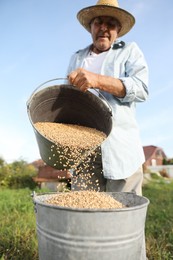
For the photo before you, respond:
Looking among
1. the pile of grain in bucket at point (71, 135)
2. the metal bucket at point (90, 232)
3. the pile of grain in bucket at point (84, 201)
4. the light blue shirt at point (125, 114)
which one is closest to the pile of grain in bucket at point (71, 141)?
the pile of grain in bucket at point (71, 135)

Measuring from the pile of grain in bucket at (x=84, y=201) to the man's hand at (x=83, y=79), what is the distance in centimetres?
79

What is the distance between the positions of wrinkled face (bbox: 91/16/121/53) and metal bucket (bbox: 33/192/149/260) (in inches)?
63.6

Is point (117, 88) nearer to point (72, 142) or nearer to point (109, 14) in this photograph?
point (72, 142)

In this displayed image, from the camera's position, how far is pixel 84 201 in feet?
7.23

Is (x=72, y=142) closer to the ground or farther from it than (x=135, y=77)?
closer to the ground

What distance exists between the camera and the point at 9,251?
346cm

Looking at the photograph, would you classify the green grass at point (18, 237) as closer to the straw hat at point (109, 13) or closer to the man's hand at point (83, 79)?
the man's hand at point (83, 79)

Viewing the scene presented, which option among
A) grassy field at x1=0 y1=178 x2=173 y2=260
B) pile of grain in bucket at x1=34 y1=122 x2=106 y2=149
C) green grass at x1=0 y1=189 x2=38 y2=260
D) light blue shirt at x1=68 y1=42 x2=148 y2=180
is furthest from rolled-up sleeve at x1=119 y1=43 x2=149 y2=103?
green grass at x1=0 y1=189 x2=38 y2=260

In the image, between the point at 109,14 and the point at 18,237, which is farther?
the point at 18,237

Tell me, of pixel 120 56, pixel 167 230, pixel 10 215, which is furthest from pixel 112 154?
pixel 10 215

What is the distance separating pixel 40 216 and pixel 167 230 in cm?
279

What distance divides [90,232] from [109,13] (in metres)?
1.99

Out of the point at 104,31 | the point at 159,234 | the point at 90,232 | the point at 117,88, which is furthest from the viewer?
the point at 159,234

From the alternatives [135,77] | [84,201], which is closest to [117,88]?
[135,77]
